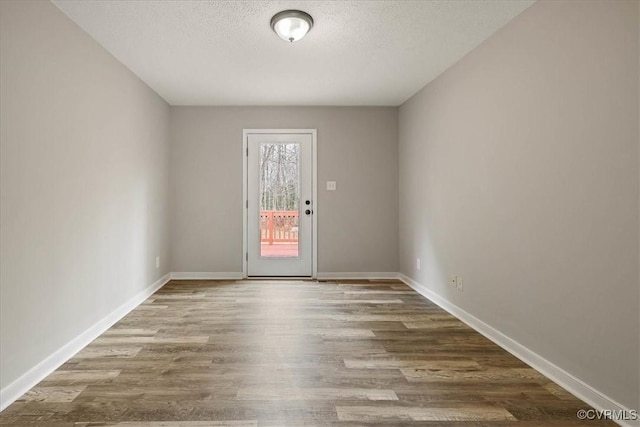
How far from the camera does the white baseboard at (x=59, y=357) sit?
1.81 m

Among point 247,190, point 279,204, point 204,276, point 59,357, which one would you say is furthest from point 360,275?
point 59,357

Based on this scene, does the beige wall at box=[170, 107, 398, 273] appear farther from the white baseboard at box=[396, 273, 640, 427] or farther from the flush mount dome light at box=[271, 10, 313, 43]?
the flush mount dome light at box=[271, 10, 313, 43]

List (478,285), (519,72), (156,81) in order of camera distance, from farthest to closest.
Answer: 1. (156,81)
2. (478,285)
3. (519,72)

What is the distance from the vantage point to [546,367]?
2.09 meters

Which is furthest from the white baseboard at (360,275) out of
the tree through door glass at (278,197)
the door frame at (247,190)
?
the tree through door glass at (278,197)

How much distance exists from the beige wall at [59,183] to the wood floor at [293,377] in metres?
0.32

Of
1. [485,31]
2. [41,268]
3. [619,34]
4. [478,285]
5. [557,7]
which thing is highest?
[485,31]

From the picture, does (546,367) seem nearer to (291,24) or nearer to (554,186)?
(554,186)

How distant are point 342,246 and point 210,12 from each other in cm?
319

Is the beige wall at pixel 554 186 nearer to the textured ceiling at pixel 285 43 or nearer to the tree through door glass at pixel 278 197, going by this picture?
the textured ceiling at pixel 285 43

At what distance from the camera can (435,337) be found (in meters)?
2.68

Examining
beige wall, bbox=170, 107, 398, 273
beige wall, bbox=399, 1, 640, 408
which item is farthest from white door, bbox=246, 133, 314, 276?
beige wall, bbox=399, 1, 640, 408

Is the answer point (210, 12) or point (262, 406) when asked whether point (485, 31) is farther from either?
point (262, 406)

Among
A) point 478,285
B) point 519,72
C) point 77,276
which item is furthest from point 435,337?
point 77,276
